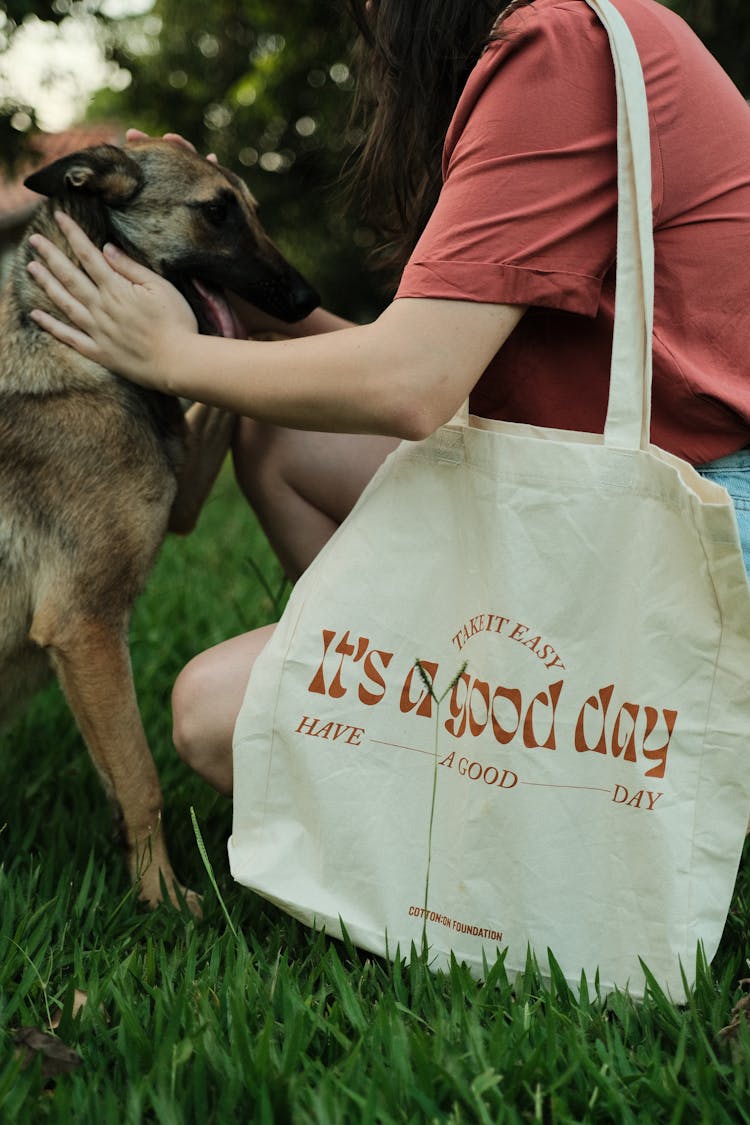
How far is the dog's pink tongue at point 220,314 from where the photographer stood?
2.55 m

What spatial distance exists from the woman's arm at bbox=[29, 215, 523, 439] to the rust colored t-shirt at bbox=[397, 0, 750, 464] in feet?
0.19

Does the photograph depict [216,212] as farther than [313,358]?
Yes

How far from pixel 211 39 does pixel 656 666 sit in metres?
10.3

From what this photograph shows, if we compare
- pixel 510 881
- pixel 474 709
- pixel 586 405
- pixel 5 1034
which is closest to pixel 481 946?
pixel 510 881

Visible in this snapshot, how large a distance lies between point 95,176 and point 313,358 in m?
0.95

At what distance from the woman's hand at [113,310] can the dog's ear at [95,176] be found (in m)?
0.07

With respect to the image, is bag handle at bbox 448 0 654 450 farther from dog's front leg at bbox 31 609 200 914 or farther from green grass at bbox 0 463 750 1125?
dog's front leg at bbox 31 609 200 914

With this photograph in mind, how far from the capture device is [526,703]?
67.4 inches

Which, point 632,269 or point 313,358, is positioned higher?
point 632,269

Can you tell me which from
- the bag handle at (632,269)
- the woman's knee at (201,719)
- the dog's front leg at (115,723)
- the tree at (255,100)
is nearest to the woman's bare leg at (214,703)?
the woman's knee at (201,719)

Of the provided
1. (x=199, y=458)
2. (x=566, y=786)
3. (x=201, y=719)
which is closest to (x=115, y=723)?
(x=201, y=719)

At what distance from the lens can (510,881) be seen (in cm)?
174

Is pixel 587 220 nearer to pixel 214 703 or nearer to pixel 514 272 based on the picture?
pixel 514 272

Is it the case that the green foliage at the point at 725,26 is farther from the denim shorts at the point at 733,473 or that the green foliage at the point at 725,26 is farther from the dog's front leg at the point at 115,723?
the dog's front leg at the point at 115,723
